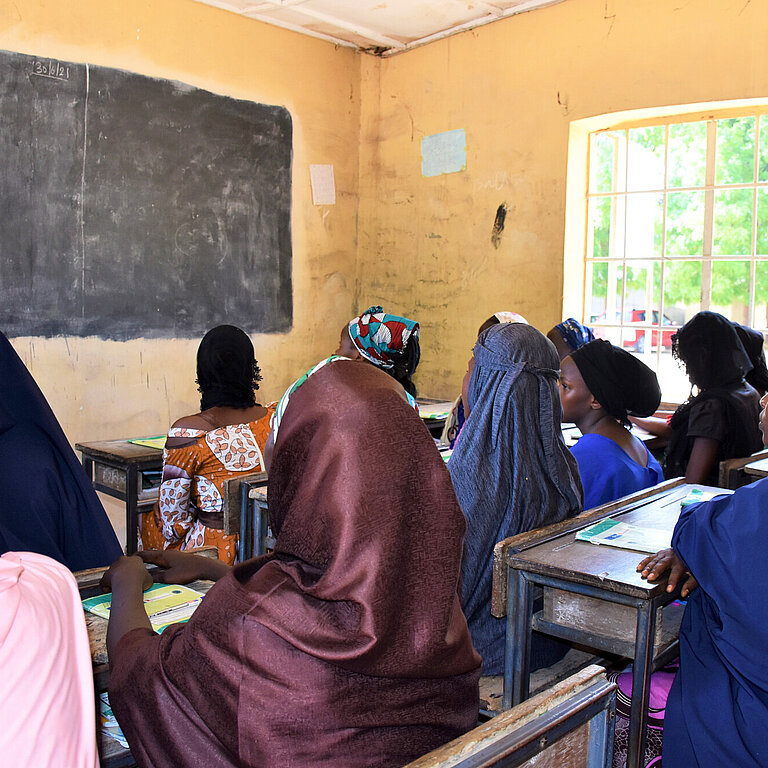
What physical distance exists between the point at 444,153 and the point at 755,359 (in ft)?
8.20

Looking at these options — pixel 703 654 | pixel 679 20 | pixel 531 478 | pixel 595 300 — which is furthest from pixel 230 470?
pixel 679 20

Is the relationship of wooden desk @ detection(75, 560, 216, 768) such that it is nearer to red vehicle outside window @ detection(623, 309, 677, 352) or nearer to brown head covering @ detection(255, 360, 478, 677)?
brown head covering @ detection(255, 360, 478, 677)

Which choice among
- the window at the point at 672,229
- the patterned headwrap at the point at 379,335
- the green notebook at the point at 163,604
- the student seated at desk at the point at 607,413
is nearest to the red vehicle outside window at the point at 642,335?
the window at the point at 672,229

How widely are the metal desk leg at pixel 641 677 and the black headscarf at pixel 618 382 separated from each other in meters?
1.14

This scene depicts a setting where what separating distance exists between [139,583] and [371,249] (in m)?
4.51

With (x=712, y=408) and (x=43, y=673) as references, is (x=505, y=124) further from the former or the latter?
(x=43, y=673)

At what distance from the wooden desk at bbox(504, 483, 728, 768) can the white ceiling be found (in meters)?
3.71

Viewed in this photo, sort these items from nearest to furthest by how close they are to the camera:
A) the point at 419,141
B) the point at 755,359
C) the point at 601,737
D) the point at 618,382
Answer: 1. the point at 601,737
2. the point at 618,382
3. the point at 755,359
4. the point at 419,141

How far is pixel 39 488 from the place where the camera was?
1.86 metres

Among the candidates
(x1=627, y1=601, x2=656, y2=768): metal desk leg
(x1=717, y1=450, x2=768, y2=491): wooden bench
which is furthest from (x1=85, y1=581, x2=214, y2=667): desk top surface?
(x1=717, y1=450, x2=768, y2=491): wooden bench

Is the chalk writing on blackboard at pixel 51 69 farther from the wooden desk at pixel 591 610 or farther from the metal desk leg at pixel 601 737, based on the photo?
the metal desk leg at pixel 601 737

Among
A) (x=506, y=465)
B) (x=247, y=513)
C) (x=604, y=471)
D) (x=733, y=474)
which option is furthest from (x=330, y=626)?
(x=733, y=474)

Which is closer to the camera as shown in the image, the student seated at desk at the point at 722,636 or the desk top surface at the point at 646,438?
the student seated at desk at the point at 722,636

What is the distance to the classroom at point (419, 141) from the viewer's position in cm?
416
